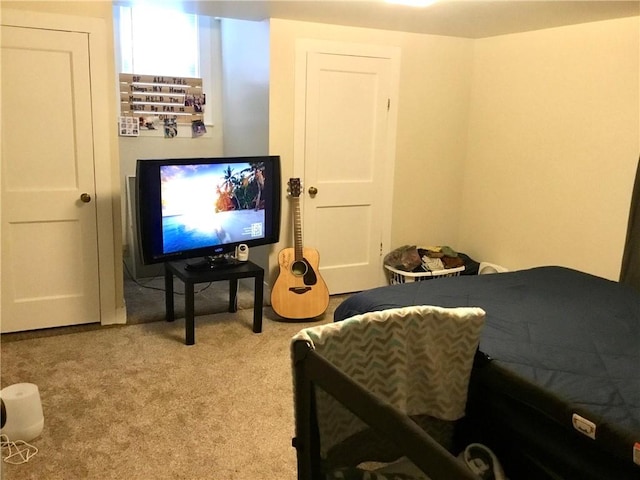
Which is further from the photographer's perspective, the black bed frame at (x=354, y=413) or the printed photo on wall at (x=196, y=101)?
the printed photo on wall at (x=196, y=101)

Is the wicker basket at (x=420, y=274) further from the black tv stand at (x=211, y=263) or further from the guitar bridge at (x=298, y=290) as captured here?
the black tv stand at (x=211, y=263)

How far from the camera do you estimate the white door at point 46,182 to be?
3.27m

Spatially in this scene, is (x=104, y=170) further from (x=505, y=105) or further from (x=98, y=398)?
(x=505, y=105)

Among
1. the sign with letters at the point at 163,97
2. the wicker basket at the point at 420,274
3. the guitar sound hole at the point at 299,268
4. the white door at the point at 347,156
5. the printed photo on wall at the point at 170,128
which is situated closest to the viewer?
the guitar sound hole at the point at 299,268

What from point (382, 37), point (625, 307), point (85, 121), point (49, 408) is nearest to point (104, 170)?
point (85, 121)

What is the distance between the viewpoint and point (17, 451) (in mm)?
2389

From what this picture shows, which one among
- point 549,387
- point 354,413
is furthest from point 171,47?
point 354,413

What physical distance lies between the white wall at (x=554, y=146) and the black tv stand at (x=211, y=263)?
6.66 feet

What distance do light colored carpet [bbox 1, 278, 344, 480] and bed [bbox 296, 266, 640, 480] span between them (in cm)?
69

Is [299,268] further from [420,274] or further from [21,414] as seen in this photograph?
[21,414]

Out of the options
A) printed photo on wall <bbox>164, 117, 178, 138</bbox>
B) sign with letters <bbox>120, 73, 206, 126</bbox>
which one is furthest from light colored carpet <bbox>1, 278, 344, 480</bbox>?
sign with letters <bbox>120, 73, 206, 126</bbox>

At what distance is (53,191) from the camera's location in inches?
135

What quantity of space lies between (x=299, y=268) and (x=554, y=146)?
1.90 m

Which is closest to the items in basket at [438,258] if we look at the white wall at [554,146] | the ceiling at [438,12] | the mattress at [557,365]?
the white wall at [554,146]
